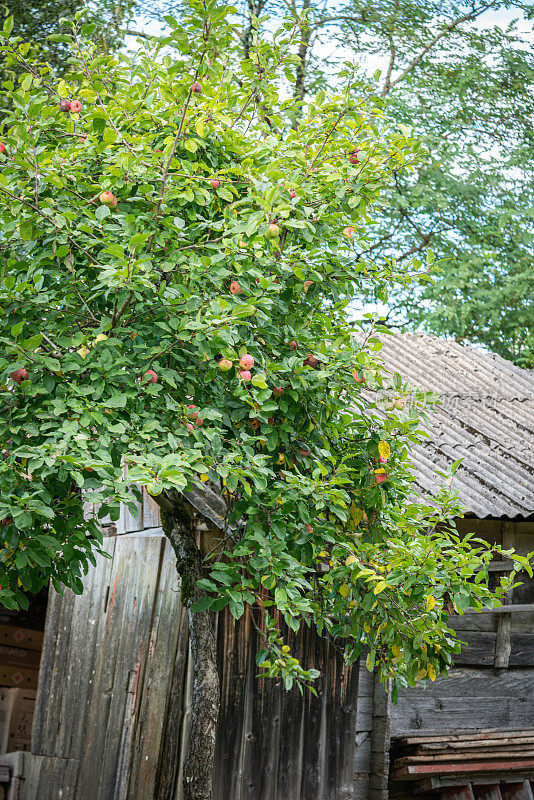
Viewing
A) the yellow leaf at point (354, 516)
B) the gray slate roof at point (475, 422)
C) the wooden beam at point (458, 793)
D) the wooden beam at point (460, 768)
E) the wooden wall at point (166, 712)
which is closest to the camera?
the yellow leaf at point (354, 516)

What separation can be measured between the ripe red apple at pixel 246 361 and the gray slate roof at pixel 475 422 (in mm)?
2953

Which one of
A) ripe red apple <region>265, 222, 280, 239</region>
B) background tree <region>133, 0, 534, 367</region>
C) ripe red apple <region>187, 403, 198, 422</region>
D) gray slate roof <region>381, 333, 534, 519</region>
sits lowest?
ripe red apple <region>187, 403, 198, 422</region>

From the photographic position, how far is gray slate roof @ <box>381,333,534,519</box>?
678cm

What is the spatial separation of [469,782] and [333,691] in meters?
1.52

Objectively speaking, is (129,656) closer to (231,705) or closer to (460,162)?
(231,705)

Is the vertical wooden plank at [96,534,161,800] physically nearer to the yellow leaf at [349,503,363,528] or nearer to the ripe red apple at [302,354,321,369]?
the yellow leaf at [349,503,363,528]

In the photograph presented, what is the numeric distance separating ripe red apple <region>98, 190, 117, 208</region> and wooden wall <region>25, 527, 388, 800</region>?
107 inches

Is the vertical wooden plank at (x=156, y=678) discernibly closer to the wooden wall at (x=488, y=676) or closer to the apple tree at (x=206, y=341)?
the apple tree at (x=206, y=341)

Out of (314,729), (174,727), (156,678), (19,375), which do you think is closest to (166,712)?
(174,727)

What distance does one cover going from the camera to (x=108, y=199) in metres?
3.79

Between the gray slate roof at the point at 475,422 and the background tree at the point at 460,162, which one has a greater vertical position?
the background tree at the point at 460,162

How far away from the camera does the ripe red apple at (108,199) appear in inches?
149

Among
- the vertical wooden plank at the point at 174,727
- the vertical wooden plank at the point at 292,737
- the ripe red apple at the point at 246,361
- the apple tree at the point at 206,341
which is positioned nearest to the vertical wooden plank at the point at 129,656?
the vertical wooden plank at the point at 174,727

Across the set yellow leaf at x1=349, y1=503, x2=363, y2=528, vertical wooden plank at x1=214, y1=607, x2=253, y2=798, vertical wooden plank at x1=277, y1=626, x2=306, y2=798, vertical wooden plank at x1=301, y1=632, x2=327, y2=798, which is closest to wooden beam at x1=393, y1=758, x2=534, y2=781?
vertical wooden plank at x1=301, y1=632, x2=327, y2=798
